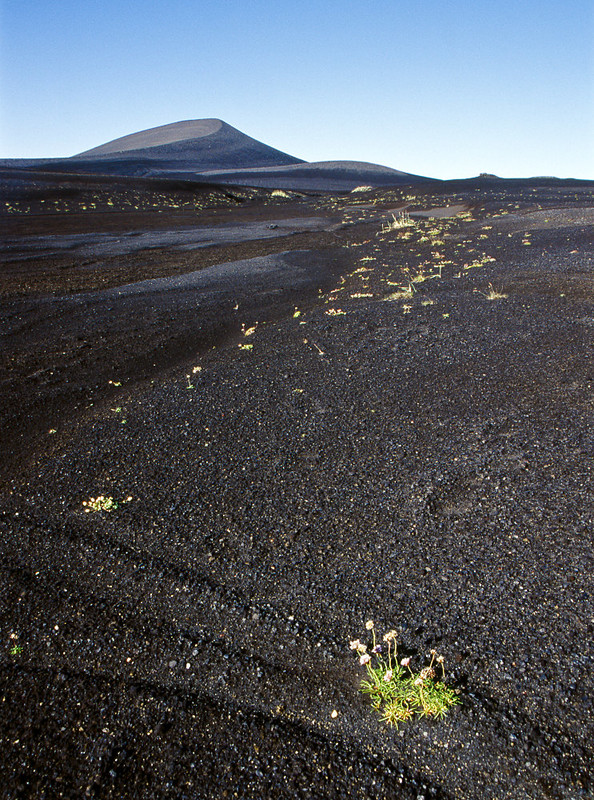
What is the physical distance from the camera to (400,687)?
2555mm

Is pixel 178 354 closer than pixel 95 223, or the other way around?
pixel 178 354

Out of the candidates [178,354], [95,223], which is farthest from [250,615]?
[95,223]

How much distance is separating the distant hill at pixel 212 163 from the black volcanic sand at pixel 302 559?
5579 centimetres

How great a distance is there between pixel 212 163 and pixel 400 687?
87362 millimetres

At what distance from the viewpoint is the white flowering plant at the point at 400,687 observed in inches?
95.9

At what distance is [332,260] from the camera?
1544cm

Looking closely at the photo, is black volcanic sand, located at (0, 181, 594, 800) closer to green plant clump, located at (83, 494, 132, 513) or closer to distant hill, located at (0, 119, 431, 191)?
green plant clump, located at (83, 494, 132, 513)

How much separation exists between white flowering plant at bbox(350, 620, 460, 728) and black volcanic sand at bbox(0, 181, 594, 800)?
0.06m

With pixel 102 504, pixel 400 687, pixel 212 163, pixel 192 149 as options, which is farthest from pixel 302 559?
pixel 192 149

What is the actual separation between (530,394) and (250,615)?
354 centimetres

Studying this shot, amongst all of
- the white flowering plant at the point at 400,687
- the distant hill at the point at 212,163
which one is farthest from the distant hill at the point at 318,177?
the white flowering plant at the point at 400,687

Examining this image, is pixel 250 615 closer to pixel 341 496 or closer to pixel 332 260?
pixel 341 496

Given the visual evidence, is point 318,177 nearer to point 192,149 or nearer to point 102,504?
point 192,149

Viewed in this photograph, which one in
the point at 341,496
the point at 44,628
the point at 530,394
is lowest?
the point at 44,628
